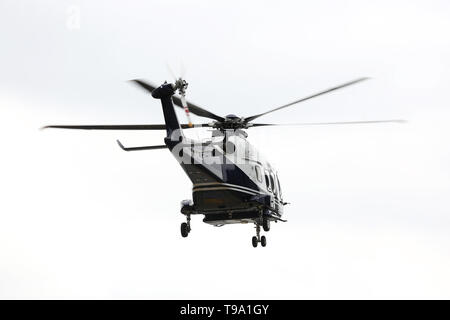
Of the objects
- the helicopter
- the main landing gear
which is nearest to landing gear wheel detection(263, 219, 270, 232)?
the helicopter

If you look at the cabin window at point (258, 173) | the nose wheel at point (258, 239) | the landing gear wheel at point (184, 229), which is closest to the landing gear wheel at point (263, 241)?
the nose wheel at point (258, 239)

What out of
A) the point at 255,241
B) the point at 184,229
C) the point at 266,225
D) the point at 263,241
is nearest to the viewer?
the point at 184,229

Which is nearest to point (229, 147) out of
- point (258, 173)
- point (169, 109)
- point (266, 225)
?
point (258, 173)

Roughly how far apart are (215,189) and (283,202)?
9.18 meters

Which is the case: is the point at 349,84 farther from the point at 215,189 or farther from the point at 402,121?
the point at 215,189

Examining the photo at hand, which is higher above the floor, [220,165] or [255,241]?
[220,165]

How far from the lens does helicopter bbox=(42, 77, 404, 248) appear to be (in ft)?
126

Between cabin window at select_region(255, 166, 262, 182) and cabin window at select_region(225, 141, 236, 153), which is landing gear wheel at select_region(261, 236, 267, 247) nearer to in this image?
cabin window at select_region(255, 166, 262, 182)

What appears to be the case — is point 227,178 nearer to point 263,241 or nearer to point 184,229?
point 184,229

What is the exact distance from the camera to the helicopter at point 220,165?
126 ft

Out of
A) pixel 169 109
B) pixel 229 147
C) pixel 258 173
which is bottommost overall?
pixel 258 173

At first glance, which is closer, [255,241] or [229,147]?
[229,147]

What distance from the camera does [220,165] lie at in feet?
133

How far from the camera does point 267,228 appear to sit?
4344cm
